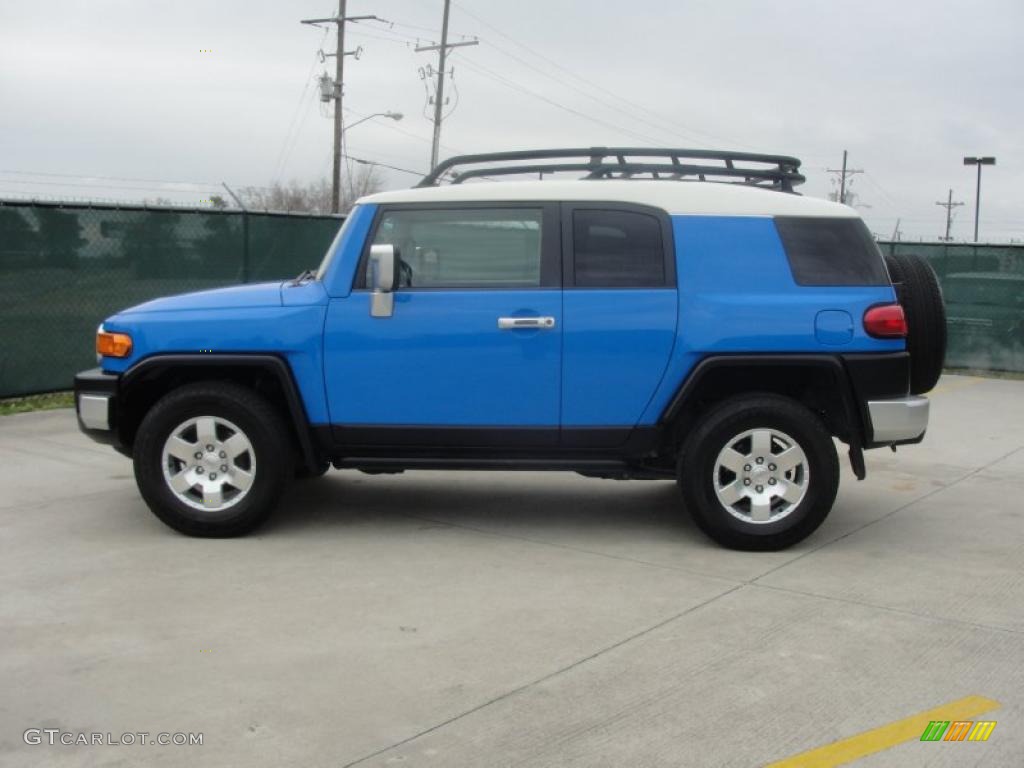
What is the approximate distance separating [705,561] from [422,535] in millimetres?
1550

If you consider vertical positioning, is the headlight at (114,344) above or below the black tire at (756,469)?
above

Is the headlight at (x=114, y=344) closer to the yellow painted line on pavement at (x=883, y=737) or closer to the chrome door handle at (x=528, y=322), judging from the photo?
the chrome door handle at (x=528, y=322)

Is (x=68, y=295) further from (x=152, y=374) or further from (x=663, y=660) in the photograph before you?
(x=663, y=660)

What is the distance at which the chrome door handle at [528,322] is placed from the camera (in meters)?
5.98

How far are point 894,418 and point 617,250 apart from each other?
1.68 meters

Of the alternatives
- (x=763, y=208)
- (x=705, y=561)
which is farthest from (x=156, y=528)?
(x=763, y=208)

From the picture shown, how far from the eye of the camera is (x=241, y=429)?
6098 millimetres

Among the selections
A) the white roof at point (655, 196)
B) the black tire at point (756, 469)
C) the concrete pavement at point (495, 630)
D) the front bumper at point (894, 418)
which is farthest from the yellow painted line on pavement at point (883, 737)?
the white roof at point (655, 196)

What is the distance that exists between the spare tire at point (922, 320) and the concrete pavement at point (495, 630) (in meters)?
0.97

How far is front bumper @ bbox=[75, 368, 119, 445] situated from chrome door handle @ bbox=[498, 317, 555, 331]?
6.98ft

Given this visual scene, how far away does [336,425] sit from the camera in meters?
6.14

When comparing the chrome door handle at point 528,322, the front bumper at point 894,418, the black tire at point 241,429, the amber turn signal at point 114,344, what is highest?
the chrome door handle at point 528,322

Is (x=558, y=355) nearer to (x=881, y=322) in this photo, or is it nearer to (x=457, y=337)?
(x=457, y=337)

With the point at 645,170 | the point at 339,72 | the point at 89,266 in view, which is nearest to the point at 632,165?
the point at 645,170
